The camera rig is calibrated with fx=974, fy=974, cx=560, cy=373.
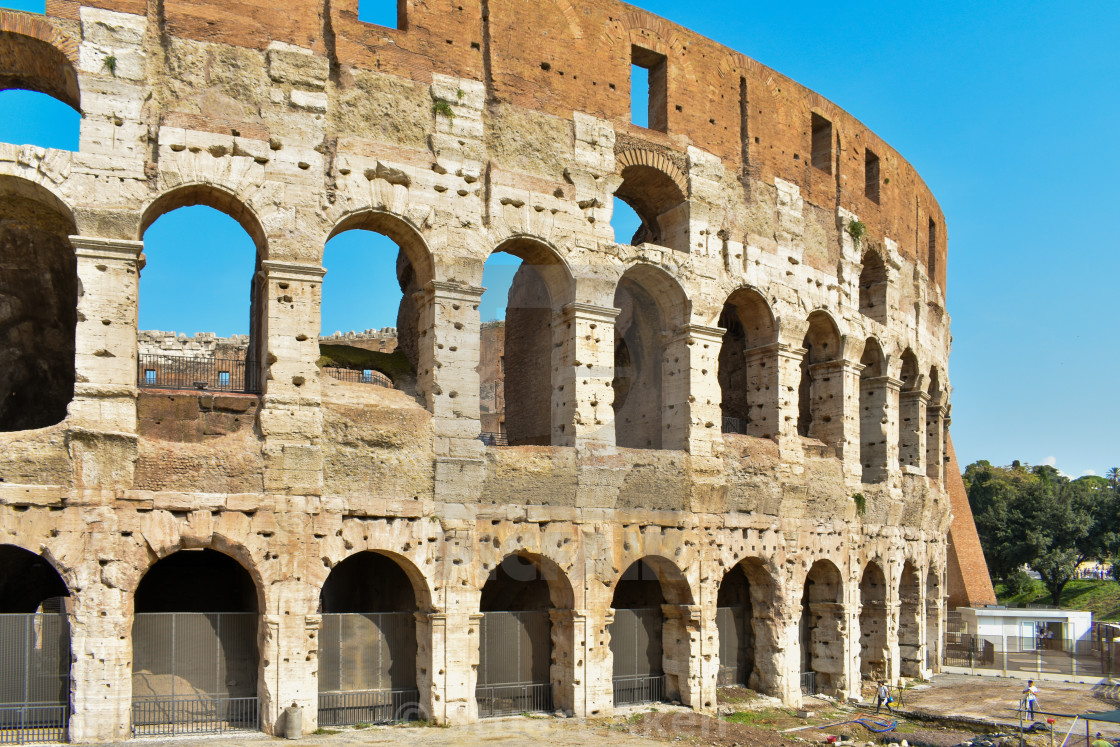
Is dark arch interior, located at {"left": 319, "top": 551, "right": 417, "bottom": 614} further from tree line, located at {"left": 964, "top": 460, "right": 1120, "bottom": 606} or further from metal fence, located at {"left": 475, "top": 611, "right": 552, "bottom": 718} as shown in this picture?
tree line, located at {"left": 964, "top": 460, "right": 1120, "bottom": 606}

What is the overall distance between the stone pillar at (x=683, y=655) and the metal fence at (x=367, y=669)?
4.28 m

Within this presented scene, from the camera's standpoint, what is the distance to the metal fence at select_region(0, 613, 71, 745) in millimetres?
10617

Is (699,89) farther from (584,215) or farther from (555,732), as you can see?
(555,732)

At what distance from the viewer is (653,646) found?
15172mm

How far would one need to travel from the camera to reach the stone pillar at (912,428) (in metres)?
21.1

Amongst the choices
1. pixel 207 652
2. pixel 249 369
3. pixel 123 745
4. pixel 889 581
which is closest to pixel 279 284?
pixel 249 369

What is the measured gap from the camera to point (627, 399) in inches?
669

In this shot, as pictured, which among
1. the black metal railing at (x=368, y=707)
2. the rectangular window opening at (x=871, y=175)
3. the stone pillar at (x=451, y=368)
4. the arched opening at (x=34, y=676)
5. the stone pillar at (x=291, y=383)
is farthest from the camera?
the rectangular window opening at (x=871, y=175)

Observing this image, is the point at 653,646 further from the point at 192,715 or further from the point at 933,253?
the point at 933,253

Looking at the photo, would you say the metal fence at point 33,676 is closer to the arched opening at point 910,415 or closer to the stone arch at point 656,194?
the stone arch at point 656,194

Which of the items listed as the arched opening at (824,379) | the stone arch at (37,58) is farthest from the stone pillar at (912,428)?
the stone arch at (37,58)

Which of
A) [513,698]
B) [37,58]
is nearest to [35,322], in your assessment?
[37,58]

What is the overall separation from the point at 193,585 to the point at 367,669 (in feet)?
14.6

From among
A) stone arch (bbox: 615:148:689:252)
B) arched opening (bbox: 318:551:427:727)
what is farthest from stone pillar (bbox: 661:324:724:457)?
arched opening (bbox: 318:551:427:727)
